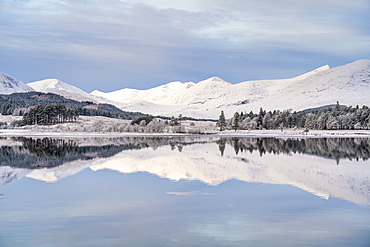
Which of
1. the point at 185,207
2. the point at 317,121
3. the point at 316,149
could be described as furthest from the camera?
the point at 317,121

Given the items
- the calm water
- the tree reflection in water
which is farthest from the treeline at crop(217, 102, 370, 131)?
the calm water

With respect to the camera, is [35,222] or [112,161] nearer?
[35,222]

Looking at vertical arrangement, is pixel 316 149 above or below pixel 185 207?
above

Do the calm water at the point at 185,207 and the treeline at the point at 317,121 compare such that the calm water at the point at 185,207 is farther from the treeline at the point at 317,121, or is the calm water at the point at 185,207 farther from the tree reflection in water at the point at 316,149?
the treeline at the point at 317,121

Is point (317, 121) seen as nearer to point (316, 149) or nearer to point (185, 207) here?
point (316, 149)

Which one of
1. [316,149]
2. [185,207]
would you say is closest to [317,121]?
[316,149]

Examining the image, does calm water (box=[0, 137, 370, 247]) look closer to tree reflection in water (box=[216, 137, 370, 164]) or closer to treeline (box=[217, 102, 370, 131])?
tree reflection in water (box=[216, 137, 370, 164])

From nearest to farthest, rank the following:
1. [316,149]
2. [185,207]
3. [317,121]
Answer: [185,207], [316,149], [317,121]

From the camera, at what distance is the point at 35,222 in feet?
52.0

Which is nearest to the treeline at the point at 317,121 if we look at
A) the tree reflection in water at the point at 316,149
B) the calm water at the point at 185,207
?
the tree reflection in water at the point at 316,149

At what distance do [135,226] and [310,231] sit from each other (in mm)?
5794

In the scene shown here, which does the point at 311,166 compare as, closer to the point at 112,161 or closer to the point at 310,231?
the point at 112,161

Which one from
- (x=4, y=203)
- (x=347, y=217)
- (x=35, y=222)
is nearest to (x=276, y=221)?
(x=347, y=217)

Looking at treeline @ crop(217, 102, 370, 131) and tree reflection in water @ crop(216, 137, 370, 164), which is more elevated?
treeline @ crop(217, 102, 370, 131)
